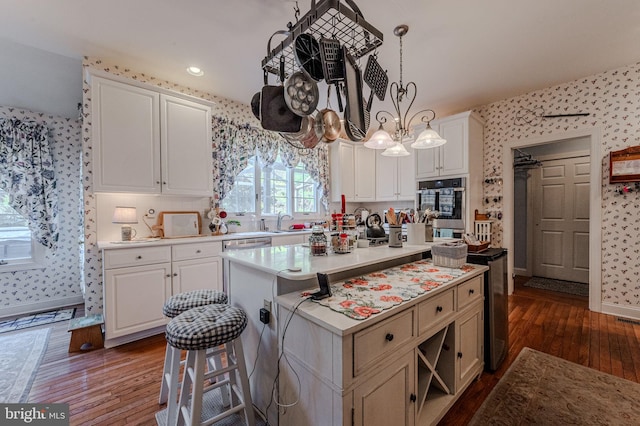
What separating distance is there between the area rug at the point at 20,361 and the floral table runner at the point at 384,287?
7.31 ft

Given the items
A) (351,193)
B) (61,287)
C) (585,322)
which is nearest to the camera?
(585,322)

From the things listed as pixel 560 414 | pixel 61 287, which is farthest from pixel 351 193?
pixel 61 287

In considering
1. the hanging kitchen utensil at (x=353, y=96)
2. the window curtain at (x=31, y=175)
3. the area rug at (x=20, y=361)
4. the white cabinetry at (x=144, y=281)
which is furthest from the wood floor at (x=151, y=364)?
the hanging kitchen utensil at (x=353, y=96)

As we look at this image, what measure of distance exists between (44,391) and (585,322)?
16.1ft

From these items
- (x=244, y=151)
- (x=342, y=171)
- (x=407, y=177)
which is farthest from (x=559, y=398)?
(x=244, y=151)

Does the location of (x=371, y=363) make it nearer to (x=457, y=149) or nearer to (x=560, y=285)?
(x=457, y=149)

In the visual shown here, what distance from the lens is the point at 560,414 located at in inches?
62.5

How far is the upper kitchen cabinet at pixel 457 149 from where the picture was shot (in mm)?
3504

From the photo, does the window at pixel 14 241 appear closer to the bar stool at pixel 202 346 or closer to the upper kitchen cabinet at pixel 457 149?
the bar stool at pixel 202 346

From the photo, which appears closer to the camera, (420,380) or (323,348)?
(323,348)

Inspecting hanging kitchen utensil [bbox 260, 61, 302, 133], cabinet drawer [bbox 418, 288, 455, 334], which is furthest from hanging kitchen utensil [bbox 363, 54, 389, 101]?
cabinet drawer [bbox 418, 288, 455, 334]

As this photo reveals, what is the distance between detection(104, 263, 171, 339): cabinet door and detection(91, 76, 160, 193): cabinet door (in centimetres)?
82

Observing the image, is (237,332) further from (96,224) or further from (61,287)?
(61,287)

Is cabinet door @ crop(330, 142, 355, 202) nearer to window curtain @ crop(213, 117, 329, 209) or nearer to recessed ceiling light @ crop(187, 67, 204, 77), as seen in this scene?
window curtain @ crop(213, 117, 329, 209)
